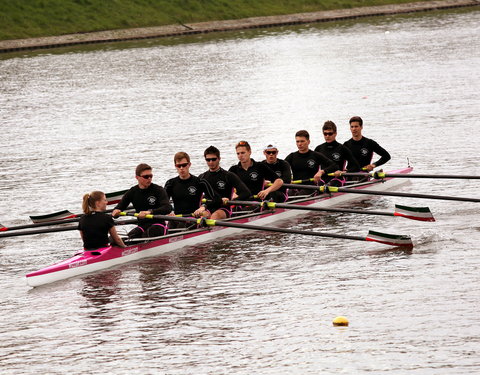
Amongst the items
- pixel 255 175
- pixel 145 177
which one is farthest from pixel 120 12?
pixel 145 177

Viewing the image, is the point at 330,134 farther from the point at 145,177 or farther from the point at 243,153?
the point at 145,177

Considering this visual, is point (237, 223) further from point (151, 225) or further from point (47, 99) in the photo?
point (47, 99)

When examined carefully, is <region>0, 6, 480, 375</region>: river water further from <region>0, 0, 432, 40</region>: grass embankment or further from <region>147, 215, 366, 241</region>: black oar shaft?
<region>0, 0, 432, 40</region>: grass embankment

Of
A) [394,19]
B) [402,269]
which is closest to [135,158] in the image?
[402,269]

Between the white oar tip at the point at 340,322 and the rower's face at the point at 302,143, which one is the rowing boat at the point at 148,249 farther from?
the white oar tip at the point at 340,322

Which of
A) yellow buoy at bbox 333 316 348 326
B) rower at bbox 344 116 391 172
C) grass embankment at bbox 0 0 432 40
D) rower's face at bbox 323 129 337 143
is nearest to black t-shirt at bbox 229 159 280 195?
rower's face at bbox 323 129 337 143

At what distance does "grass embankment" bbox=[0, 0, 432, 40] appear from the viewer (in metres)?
68.8

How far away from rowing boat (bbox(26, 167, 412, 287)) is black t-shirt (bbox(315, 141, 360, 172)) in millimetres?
751

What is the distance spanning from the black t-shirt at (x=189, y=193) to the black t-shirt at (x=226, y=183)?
0.43m

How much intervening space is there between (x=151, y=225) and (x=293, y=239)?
2649mm

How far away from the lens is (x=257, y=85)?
1626 inches

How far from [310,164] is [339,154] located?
38.5 inches

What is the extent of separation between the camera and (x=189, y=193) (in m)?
16.2

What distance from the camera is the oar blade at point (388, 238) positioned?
14.9 m
